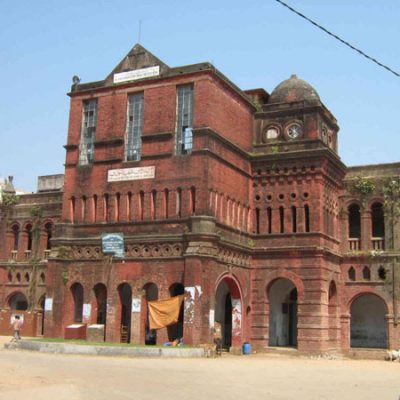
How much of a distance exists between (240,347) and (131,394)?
59.2ft

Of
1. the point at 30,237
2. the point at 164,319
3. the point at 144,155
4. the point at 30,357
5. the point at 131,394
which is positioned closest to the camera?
the point at 131,394

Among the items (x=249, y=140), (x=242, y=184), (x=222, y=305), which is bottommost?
(x=222, y=305)

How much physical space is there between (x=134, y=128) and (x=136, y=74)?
2.92m

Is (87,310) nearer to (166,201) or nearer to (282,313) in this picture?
(166,201)

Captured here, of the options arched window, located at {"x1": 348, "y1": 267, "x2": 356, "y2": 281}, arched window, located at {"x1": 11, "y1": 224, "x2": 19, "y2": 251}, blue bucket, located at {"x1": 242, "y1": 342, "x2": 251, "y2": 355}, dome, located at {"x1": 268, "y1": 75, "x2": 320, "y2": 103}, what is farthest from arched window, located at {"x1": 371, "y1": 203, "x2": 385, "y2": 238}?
arched window, located at {"x1": 11, "y1": 224, "x2": 19, "y2": 251}

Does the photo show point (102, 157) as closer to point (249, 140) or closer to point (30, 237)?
point (249, 140)

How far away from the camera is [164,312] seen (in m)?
29.2

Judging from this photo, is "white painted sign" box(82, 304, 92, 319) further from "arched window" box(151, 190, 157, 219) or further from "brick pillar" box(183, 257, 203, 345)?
"brick pillar" box(183, 257, 203, 345)

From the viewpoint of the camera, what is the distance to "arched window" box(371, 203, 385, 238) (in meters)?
36.7

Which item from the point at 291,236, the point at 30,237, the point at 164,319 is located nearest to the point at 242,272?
the point at 291,236

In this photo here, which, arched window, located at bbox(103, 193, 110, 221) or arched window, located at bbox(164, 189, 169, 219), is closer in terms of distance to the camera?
arched window, located at bbox(164, 189, 169, 219)

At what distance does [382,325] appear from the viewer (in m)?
37.2

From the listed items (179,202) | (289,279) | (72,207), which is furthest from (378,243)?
(72,207)

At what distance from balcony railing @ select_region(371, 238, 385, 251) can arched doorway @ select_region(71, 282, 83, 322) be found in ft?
54.7
